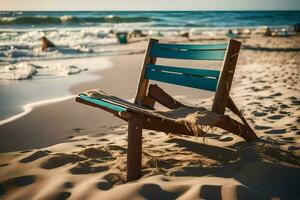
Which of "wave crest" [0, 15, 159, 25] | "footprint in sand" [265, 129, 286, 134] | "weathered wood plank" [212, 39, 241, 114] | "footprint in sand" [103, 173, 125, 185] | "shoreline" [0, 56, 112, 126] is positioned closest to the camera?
"footprint in sand" [103, 173, 125, 185]

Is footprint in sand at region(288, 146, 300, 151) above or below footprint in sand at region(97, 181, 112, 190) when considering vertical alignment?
above

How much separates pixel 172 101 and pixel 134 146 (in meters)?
0.95

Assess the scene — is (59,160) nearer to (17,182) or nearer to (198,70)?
(17,182)

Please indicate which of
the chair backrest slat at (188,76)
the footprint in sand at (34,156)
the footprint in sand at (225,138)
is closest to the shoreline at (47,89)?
the footprint in sand at (34,156)

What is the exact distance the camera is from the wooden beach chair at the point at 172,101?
8.56 ft

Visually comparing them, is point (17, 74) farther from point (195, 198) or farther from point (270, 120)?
point (195, 198)

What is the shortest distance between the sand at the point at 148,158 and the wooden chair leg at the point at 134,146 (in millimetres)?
100

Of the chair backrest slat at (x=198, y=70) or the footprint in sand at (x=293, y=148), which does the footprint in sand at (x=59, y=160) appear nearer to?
the chair backrest slat at (x=198, y=70)

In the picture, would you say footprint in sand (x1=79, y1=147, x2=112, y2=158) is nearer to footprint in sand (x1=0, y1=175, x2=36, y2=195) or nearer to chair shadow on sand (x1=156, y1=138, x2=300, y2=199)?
footprint in sand (x1=0, y1=175, x2=36, y2=195)

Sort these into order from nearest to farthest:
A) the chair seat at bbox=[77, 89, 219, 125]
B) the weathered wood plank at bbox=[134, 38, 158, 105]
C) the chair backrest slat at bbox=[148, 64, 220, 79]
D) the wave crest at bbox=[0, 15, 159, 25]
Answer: the chair seat at bbox=[77, 89, 219, 125] < the chair backrest slat at bbox=[148, 64, 220, 79] < the weathered wood plank at bbox=[134, 38, 158, 105] < the wave crest at bbox=[0, 15, 159, 25]

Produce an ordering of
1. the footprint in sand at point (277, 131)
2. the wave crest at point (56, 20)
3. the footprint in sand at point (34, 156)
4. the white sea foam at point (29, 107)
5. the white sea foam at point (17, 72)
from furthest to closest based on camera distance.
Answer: the wave crest at point (56, 20), the white sea foam at point (17, 72), the white sea foam at point (29, 107), the footprint in sand at point (277, 131), the footprint in sand at point (34, 156)

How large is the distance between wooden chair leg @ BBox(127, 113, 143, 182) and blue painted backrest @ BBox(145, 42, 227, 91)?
0.84 meters

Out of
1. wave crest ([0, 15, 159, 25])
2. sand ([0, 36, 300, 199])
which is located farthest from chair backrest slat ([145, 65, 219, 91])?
wave crest ([0, 15, 159, 25])

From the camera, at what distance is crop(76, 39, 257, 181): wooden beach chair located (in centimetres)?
261
